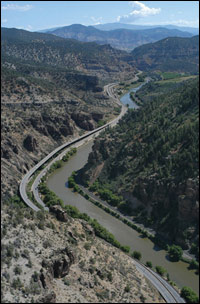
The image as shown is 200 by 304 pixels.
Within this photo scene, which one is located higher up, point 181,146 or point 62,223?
point 181,146

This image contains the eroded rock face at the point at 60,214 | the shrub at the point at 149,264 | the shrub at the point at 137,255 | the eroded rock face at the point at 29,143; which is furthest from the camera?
the eroded rock face at the point at 29,143

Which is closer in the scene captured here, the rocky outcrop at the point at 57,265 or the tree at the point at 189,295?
the rocky outcrop at the point at 57,265

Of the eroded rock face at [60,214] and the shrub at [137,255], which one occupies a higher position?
the eroded rock face at [60,214]

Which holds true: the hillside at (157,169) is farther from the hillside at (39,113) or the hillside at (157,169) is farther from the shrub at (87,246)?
the hillside at (39,113)

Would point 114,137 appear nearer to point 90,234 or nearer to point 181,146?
point 181,146

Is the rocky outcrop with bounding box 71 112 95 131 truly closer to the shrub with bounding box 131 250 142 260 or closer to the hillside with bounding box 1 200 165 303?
the hillside with bounding box 1 200 165 303

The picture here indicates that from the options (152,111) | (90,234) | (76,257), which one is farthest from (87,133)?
(76,257)

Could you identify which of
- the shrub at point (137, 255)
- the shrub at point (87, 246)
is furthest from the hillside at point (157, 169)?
the shrub at point (87, 246)
